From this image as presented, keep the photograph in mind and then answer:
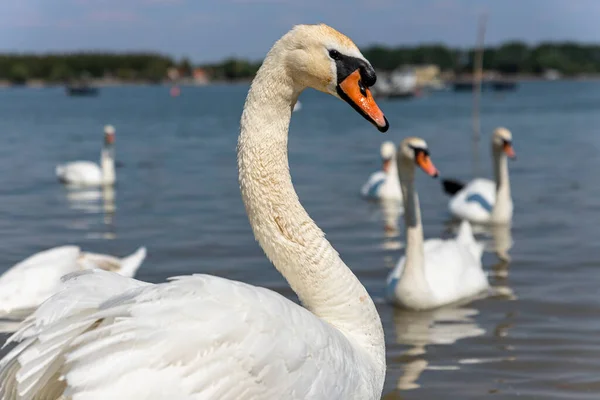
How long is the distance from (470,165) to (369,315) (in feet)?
60.3

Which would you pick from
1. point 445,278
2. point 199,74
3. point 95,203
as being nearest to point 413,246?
point 445,278

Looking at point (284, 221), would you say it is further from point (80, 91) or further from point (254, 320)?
point (80, 91)

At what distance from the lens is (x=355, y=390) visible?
3.77 metres

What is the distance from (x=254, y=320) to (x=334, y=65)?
1284mm

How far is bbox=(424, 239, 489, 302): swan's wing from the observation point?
328 inches

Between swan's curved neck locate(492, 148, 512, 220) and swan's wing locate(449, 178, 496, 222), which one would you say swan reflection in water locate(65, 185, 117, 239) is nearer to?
swan's wing locate(449, 178, 496, 222)

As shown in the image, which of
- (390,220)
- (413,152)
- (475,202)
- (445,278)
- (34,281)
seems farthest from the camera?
(390,220)

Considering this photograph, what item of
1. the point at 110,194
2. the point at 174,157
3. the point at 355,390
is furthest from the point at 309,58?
the point at 174,157

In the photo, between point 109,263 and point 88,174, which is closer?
point 109,263

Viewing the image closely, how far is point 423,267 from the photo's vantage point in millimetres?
8281

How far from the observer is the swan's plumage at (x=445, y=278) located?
26.8 feet

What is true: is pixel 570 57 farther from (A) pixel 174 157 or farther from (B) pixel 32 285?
(B) pixel 32 285

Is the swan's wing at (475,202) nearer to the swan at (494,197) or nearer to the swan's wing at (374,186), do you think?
the swan at (494,197)

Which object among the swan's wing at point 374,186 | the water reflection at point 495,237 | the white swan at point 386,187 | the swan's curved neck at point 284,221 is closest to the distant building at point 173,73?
the white swan at point 386,187
